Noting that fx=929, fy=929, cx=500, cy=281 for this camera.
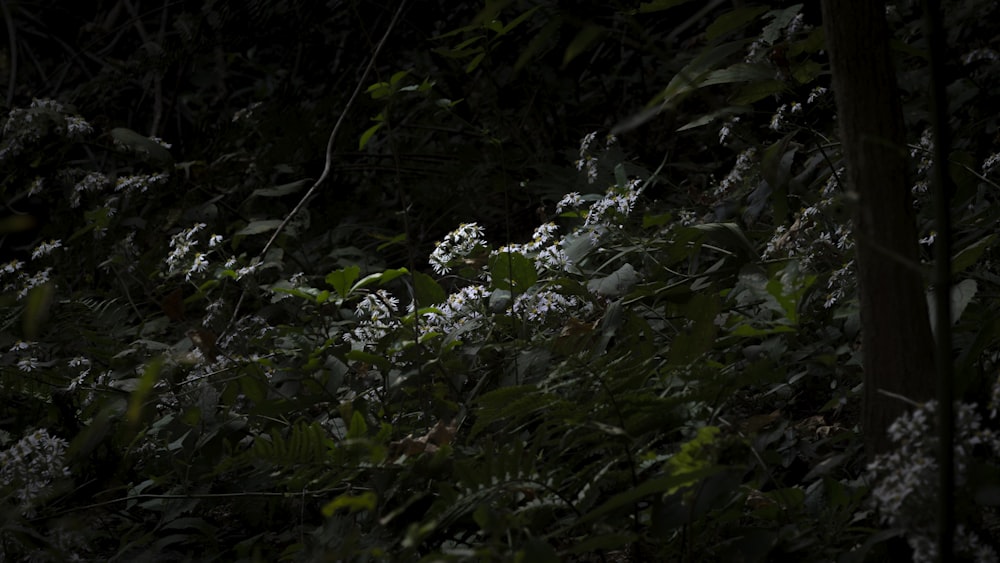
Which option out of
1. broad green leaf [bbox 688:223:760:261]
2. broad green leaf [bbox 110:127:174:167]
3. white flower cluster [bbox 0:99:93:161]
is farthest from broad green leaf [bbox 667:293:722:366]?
white flower cluster [bbox 0:99:93:161]

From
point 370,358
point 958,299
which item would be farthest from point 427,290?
point 958,299

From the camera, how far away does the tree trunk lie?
132 cm

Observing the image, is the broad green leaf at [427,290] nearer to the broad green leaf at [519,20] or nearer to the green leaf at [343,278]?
the green leaf at [343,278]

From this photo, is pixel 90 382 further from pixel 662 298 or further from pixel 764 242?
pixel 764 242

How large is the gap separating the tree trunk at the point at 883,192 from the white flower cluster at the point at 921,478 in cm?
10

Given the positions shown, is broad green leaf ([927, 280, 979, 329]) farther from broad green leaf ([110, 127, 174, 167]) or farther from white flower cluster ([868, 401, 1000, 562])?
broad green leaf ([110, 127, 174, 167])

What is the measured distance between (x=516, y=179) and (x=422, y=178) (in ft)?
1.99

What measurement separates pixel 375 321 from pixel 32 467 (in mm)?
826

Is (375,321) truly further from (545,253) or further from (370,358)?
(545,253)

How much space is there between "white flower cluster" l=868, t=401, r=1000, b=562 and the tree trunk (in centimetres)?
10

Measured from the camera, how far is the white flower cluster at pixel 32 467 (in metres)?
1.97

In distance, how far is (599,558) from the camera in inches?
68.5

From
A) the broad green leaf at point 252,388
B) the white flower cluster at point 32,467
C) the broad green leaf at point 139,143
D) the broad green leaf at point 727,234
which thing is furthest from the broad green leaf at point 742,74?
the broad green leaf at point 139,143

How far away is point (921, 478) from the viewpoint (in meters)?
1.18
